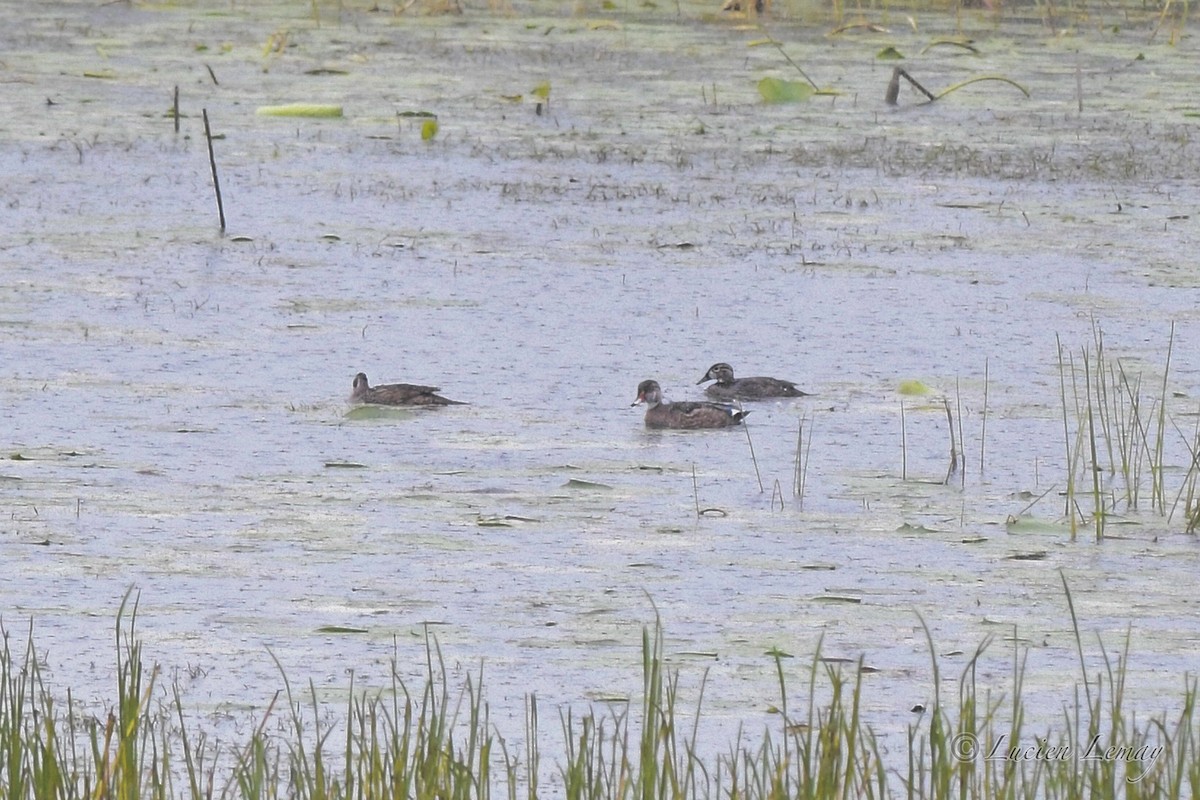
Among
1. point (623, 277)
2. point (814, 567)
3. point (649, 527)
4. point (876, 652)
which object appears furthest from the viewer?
point (623, 277)

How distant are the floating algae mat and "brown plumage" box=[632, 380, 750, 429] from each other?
533 cm

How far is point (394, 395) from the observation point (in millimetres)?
6145

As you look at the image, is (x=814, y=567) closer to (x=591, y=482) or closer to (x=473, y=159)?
(x=591, y=482)

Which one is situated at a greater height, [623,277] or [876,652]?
[623,277]

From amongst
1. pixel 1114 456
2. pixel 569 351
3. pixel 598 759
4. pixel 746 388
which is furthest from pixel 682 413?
pixel 598 759

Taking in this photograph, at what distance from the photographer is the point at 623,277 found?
8.03m

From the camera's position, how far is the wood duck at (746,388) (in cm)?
638

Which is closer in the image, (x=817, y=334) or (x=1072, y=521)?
(x=1072, y=521)

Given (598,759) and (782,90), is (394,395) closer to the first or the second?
(598,759)

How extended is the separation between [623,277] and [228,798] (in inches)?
187

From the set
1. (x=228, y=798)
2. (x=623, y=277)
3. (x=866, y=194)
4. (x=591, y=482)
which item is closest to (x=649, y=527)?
(x=591, y=482)
